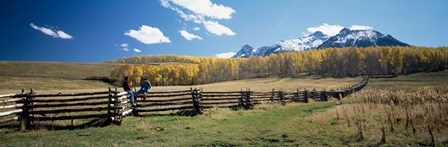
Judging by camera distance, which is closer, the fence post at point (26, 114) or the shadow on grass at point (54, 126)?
the shadow on grass at point (54, 126)

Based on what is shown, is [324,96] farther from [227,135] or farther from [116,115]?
[116,115]

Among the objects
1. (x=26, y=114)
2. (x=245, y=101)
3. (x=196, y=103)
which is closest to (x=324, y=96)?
(x=245, y=101)

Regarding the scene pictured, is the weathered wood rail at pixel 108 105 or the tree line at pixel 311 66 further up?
the tree line at pixel 311 66

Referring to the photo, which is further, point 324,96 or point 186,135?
point 324,96

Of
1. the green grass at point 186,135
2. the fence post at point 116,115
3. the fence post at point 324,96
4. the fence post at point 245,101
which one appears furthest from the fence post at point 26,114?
the fence post at point 324,96

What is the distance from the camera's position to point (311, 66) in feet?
417

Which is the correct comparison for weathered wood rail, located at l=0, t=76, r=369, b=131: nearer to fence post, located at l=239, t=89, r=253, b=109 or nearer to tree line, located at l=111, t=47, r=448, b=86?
fence post, located at l=239, t=89, r=253, b=109

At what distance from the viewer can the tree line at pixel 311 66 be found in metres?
118

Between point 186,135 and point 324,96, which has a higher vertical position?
point 186,135

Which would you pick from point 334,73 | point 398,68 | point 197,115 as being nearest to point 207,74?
point 334,73

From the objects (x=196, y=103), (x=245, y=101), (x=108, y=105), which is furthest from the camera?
(x=245, y=101)

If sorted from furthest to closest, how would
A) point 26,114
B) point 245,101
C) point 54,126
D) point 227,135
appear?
point 245,101 < point 26,114 < point 54,126 < point 227,135

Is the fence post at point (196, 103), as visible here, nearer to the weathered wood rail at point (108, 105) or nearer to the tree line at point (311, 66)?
the weathered wood rail at point (108, 105)

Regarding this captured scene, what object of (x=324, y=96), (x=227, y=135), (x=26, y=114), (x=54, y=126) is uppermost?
(x=26, y=114)
